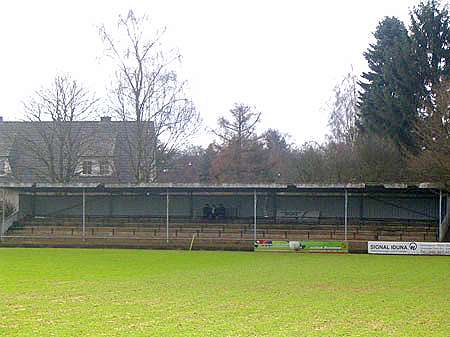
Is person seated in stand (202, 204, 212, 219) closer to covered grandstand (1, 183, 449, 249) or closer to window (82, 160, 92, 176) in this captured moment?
covered grandstand (1, 183, 449, 249)

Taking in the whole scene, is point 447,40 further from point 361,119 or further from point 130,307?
point 130,307

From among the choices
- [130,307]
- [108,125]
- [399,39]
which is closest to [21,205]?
[108,125]

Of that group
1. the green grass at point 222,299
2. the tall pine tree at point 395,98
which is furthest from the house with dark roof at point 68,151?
the green grass at point 222,299

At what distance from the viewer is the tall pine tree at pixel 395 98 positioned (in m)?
45.4

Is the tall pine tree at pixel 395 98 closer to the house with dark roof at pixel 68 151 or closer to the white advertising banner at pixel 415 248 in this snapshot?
the white advertising banner at pixel 415 248

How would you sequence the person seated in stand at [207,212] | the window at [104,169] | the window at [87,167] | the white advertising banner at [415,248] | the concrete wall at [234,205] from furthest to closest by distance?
1. the window at [104,169]
2. the window at [87,167]
3. the person seated in stand at [207,212]
4. the concrete wall at [234,205]
5. the white advertising banner at [415,248]

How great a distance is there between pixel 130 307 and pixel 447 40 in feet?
125

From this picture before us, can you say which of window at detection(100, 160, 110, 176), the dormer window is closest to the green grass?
window at detection(100, 160, 110, 176)

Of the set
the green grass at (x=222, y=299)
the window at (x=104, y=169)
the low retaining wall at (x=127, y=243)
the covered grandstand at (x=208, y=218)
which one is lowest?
the low retaining wall at (x=127, y=243)

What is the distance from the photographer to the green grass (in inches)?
431

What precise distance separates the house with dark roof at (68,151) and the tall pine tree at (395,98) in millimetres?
15457

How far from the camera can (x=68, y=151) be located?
5116 centimetres

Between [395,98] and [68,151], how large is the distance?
23806 mm

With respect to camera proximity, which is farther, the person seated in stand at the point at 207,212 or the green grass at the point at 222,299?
the person seated in stand at the point at 207,212
